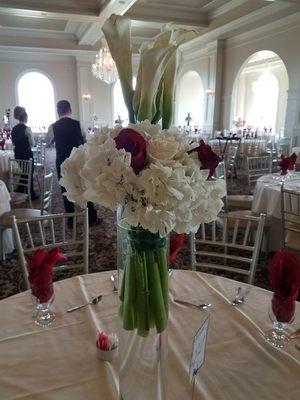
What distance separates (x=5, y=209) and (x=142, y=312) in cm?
275

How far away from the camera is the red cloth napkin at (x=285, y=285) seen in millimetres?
958

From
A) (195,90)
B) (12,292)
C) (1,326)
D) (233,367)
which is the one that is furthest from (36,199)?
(195,90)

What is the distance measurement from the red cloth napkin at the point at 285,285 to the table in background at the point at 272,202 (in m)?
1.97

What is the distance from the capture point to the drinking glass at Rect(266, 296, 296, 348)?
969 millimetres

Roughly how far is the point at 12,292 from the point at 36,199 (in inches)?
116

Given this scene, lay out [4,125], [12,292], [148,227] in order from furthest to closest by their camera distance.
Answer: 1. [4,125]
2. [12,292]
3. [148,227]

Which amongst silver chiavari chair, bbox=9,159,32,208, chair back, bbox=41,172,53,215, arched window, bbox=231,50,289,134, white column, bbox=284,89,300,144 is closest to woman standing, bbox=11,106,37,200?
silver chiavari chair, bbox=9,159,32,208

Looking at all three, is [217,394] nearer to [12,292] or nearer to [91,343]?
[91,343]

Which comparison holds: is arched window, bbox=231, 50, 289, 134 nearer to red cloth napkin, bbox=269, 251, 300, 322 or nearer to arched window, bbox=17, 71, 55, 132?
arched window, bbox=17, 71, 55, 132

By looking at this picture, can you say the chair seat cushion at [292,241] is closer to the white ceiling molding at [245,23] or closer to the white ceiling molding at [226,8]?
the white ceiling molding at [245,23]

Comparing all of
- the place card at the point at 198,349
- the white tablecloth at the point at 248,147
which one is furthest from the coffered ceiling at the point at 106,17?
the place card at the point at 198,349

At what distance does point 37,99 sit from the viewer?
1254cm

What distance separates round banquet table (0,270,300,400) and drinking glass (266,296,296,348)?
0.03 meters

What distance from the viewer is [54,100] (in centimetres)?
1156
